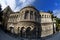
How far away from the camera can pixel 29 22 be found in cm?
3039

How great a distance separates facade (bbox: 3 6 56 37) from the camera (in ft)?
98.7

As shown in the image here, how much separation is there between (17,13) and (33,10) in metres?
3.15

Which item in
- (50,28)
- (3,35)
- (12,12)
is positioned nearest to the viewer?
(3,35)

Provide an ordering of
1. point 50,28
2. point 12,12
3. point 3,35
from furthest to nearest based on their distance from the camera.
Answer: point 12,12, point 50,28, point 3,35

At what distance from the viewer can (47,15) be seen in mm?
31609

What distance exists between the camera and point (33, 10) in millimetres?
31047

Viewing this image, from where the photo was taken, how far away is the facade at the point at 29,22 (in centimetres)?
3008


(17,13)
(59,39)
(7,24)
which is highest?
(17,13)

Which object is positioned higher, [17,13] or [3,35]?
[17,13]

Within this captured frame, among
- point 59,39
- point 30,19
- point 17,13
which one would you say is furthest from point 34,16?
point 59,39

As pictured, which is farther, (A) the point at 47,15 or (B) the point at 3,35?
(A) the point at 47,15

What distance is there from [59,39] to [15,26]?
9.49 meters

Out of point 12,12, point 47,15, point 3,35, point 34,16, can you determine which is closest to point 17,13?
point 12,12

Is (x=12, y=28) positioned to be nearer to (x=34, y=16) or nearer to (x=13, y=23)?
(x=13, y=23)
